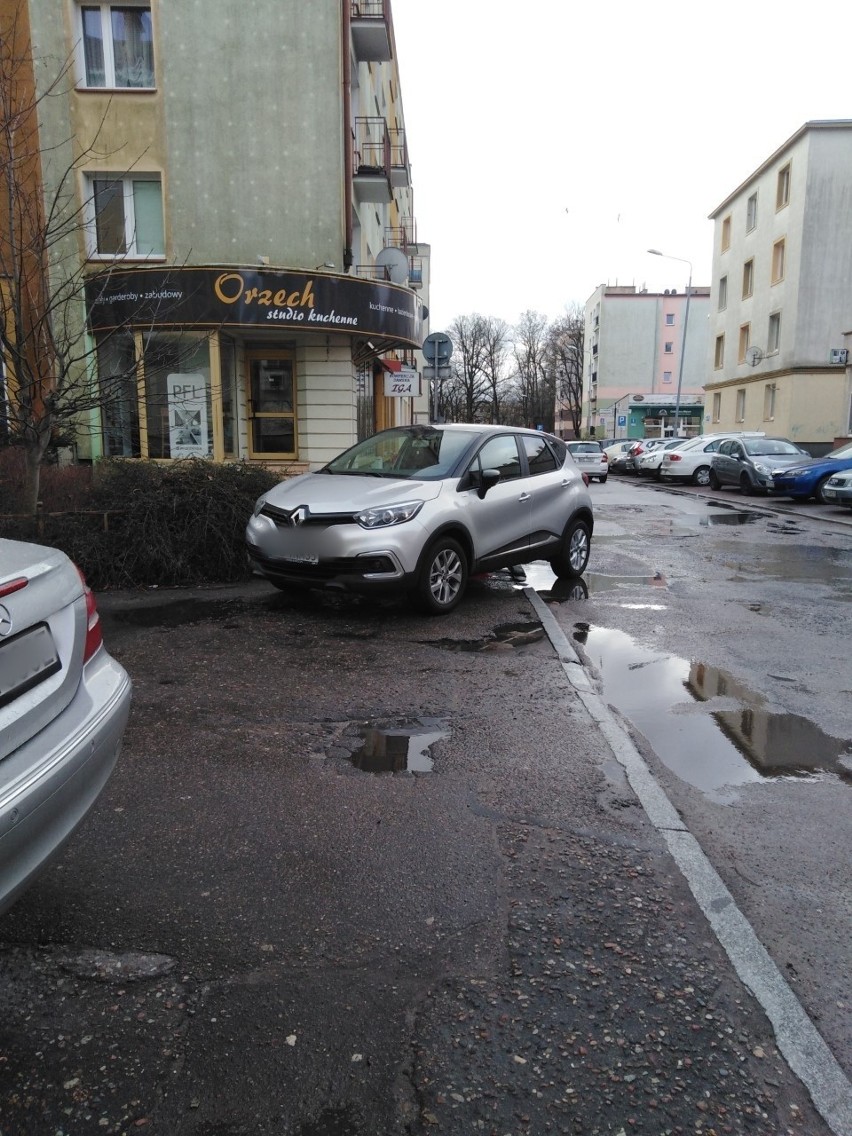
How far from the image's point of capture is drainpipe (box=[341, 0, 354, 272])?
16953mm

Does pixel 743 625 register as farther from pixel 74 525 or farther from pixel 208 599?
pixel 74 525

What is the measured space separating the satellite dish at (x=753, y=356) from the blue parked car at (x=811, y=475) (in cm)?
1886

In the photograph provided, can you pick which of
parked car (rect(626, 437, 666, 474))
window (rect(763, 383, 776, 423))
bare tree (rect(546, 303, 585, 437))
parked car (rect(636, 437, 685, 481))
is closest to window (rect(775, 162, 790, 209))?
window (rect(763, 383, 776, 423))

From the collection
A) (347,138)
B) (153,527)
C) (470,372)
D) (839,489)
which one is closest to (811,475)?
(839,489)

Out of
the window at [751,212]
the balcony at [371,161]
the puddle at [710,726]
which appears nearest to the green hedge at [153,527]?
the puddle at [710,726]

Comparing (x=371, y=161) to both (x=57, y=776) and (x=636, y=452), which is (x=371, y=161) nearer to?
(x=636, y=452)

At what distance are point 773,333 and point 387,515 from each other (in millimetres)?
35281

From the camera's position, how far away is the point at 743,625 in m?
7.49

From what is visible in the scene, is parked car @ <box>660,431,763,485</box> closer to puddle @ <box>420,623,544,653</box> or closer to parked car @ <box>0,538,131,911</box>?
puddle @ <box>420,623,544,653</box>

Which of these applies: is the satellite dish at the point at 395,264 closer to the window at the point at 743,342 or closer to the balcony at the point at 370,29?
the balcony at the point at 370,29

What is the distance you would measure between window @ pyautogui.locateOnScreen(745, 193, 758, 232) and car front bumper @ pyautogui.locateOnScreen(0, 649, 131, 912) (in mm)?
42613

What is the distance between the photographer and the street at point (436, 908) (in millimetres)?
2111

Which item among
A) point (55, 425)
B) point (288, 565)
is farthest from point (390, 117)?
point (288, 565)

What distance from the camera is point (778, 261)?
120ft
